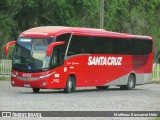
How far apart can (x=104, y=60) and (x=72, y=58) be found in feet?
11.9

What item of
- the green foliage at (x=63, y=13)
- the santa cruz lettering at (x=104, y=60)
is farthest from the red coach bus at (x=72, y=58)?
the green foliage at (x=63, y=13)

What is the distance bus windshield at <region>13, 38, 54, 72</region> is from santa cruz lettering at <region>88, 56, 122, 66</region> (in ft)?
12.3

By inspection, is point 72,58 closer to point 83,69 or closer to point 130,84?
point 83,69

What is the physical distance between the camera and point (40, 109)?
19.7 metres

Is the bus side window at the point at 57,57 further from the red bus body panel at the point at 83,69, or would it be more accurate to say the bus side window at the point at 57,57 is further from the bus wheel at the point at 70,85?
the bus wheel at the point at 70,85

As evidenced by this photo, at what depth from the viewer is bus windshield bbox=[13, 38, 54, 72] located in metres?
30.4

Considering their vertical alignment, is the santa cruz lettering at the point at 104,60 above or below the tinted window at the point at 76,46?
below

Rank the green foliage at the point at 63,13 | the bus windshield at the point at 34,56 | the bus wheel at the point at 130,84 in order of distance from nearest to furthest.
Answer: the bus windshield at the point at 34,56, the bus wheel at the point at 130,84, the green foliage at the point at 63,13

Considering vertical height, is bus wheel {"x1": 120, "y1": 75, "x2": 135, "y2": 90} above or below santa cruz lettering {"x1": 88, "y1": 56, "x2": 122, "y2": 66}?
below

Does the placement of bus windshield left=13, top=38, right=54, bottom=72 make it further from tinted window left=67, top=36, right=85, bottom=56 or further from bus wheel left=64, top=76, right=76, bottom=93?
bus wheel left=64, top=76, right=76, bottom=93

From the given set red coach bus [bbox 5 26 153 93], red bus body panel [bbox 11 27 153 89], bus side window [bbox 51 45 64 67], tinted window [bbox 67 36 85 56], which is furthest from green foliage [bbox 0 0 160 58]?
bus side window [bbox 51 45 64 67]

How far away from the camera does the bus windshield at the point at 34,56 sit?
30.4m

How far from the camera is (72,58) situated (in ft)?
105

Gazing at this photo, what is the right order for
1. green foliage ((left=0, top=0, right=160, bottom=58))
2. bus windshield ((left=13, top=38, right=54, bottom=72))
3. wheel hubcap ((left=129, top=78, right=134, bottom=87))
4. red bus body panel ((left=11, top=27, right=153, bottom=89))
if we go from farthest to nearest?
1. green foliage ((left=0, top=0, right=160, bottom=58))
2. wheel hubcap ((left=129, top=78, right=134, bottom=87))
3. red bus body panel ((left=11, top=27, right=153, bottom=89))
4. bus windshield ((left=13, top=38, right=54, bottom=72))
